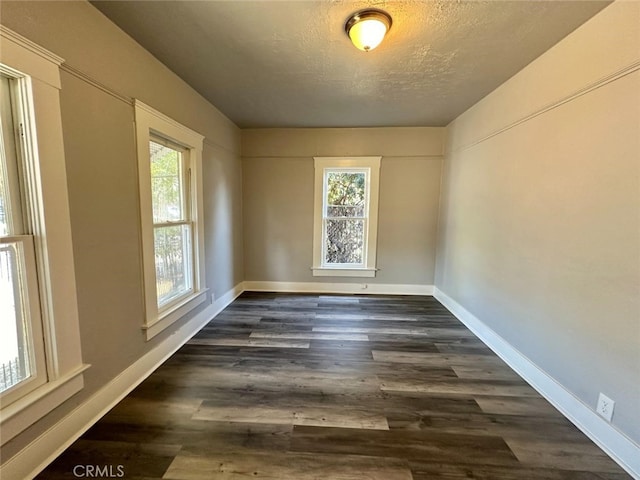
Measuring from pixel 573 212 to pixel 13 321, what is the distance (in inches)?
128

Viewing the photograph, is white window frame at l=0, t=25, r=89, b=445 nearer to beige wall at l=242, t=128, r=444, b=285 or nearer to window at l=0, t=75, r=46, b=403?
window at l=0, t=75, r=46, b=403

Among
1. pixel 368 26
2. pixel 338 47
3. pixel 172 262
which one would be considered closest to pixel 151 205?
pixel 172 262

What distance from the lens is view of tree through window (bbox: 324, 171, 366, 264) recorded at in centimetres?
431

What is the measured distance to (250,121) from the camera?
3.81 metres

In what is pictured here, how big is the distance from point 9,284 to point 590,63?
3.43 m

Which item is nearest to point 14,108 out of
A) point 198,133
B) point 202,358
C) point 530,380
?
point 198,133

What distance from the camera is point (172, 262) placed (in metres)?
2.61

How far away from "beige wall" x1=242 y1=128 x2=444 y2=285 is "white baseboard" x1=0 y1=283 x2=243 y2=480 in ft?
6.57

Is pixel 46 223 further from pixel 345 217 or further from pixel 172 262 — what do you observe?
pixel 345 217

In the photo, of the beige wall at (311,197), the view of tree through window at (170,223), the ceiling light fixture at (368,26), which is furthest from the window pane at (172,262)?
the ceiling light fixture at (368,26)

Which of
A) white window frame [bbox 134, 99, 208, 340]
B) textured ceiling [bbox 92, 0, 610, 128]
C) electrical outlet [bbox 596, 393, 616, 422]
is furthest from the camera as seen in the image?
white window frame [bbox 134, 99, 208, 340]

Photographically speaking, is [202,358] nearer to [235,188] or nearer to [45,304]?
[45,304]

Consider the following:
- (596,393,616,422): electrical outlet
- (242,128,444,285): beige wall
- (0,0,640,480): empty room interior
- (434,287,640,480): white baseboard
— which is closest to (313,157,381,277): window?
(242,128,444,285): beige wall

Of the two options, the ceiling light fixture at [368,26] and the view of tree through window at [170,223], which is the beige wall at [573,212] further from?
the view of tree through window at [170,223]
